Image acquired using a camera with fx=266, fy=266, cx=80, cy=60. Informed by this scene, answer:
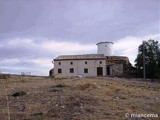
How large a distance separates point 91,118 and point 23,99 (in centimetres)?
343

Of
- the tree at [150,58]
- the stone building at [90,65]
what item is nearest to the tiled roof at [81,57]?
the stone building at [90,65]

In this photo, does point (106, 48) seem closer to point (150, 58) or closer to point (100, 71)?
point (100, 71)

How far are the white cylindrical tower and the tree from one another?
719 cm

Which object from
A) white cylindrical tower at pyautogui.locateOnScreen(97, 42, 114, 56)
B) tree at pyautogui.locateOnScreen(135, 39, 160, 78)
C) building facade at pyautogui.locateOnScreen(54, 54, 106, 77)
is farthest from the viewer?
white cylindrical tower at pyautogui.locateOnScreen(97, 42, 114, 56)

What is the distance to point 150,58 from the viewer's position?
33.2 m

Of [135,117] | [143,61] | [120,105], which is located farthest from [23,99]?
[143,61]

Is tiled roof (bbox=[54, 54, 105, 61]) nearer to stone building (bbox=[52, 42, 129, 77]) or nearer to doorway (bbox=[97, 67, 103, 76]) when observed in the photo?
stone building (bbox=[52, 42, 129, 77])

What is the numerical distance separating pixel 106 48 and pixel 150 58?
9.35 m

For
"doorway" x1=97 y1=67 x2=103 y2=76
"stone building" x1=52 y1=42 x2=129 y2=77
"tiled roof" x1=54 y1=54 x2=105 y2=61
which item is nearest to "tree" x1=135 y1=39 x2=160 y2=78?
"stone building" x1=52 y1=42 x2=129 y2=77

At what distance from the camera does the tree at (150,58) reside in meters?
32.6

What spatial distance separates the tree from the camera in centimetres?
3256

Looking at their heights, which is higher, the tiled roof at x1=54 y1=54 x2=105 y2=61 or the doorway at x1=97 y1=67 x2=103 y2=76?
the tiled roof at x1=54 y1=54 x2=105 y2=61

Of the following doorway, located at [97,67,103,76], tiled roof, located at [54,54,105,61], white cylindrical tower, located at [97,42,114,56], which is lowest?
doorway, located at [97,67,103,76]

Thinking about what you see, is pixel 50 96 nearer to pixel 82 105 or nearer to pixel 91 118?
pixel 82 105
